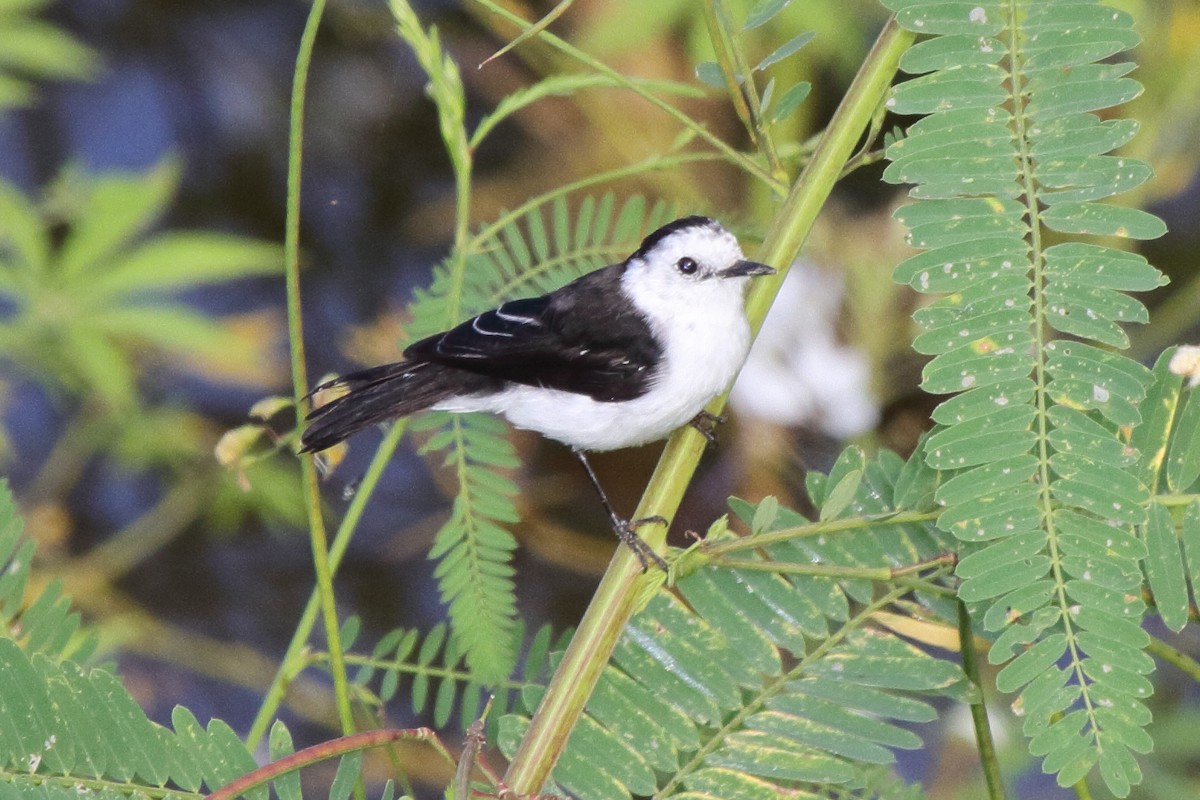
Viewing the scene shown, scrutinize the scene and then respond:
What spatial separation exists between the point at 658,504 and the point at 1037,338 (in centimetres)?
32

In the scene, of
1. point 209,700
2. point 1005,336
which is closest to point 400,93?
point 209,700

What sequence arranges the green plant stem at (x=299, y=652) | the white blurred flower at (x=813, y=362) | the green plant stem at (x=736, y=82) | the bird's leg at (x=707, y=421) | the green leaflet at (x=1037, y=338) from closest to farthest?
the green leaflet at (x=1037, y=338) → the green plant stem at (x=736, y=82) → the green plant stem at (x=299, y=652) → the bird's leg at (x=707, y=421) → the white blurred flower at (x=813, y=362)

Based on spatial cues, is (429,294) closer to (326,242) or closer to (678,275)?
(678,275)

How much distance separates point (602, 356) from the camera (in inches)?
64.0

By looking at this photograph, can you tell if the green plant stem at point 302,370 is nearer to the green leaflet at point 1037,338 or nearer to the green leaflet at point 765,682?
the green leaflet at point 765,682

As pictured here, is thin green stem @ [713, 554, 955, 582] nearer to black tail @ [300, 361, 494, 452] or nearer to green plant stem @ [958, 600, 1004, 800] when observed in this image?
green plant stem @ [958, 600, 1004, 800]

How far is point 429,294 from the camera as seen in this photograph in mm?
1480

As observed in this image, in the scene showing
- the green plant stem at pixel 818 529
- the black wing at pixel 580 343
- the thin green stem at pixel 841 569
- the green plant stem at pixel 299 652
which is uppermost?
the black wing at pixel 580 343

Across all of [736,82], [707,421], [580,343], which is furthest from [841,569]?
[580,343]

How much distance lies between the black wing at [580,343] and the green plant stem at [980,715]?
2.16 ft

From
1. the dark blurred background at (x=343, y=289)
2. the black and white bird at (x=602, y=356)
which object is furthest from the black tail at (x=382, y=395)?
the dark blurred background at (x=343, y=289)

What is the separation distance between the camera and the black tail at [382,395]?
1288 mm

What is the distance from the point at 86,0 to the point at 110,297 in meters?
0.92

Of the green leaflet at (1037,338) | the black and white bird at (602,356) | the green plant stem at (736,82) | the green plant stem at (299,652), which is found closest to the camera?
the green leaflet at (1037,338)
